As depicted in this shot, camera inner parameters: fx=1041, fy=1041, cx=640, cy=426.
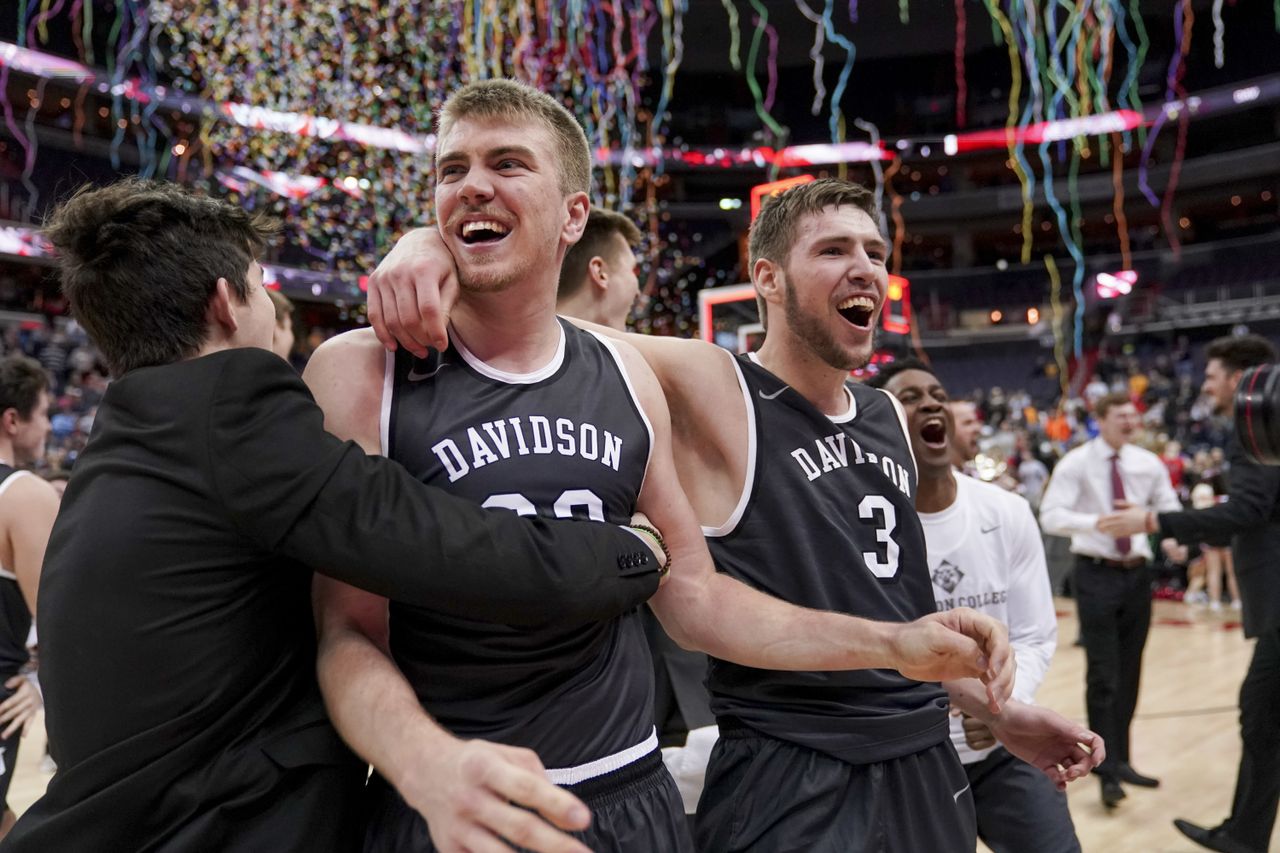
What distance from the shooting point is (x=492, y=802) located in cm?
91

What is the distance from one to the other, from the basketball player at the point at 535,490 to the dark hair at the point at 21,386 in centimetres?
213

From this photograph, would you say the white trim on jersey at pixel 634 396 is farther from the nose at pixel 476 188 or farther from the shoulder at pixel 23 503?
the shoulder at pixel 23 503

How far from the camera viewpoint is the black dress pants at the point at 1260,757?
11.7 feet

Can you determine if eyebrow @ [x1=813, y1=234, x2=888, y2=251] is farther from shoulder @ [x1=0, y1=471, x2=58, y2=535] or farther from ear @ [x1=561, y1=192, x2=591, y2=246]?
shoulder @ [x1=0, y1=471, x2=58, y2=535]

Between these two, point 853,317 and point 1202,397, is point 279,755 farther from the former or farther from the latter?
point 1202,397

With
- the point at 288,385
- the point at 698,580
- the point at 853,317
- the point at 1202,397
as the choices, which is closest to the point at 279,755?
the point at 288,385

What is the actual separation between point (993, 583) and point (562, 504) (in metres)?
1.65

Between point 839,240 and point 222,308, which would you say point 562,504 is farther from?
point 839,240

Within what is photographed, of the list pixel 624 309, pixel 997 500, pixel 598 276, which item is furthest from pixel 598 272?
pixel 997 500

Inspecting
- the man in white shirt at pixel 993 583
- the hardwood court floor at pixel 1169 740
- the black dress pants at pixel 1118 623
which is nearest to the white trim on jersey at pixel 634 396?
the man in white shirt at pixel 993 583

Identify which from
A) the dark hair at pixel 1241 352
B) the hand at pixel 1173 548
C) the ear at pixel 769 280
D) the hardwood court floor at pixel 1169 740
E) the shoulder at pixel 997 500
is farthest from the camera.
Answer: the hand at pixel 1173 548

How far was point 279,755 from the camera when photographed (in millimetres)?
1235

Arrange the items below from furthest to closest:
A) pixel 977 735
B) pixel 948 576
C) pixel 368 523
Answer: pixel 948 576
pixel 977 735
pixel 368 523

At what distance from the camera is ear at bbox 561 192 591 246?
64.0 inches
